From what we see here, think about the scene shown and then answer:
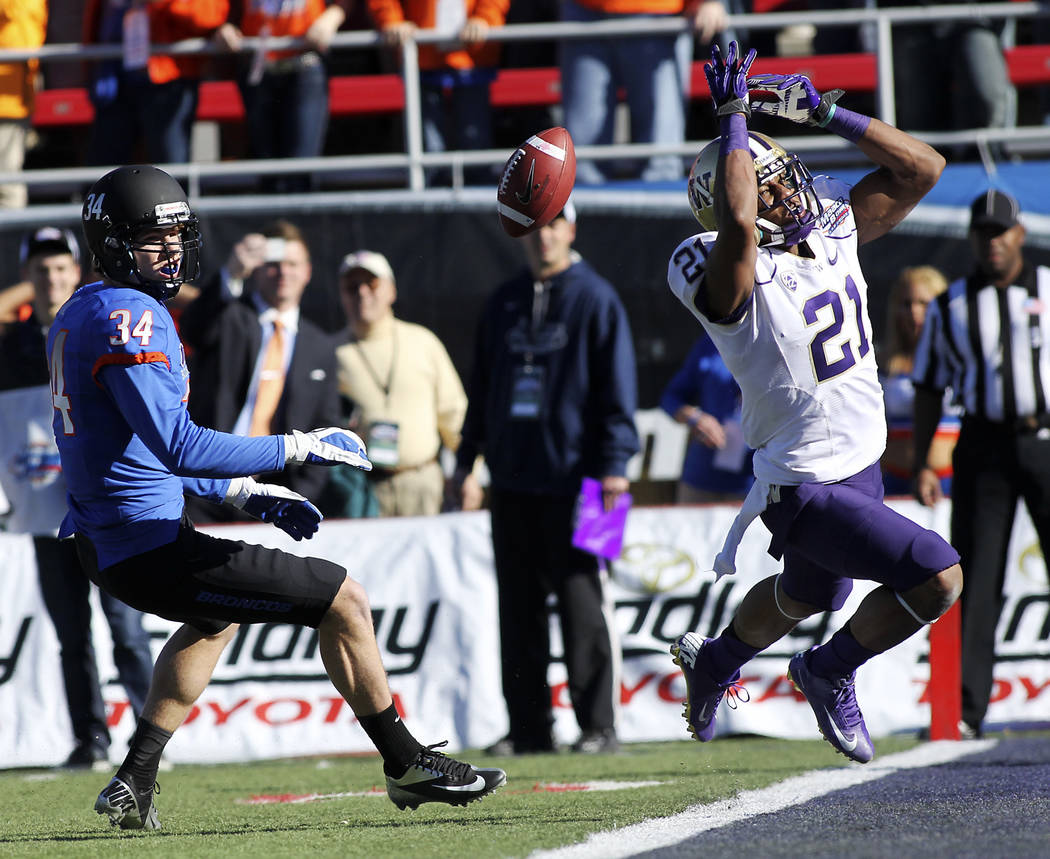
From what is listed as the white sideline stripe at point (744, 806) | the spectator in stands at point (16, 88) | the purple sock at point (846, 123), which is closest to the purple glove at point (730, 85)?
the purple sock at point (846, 123)

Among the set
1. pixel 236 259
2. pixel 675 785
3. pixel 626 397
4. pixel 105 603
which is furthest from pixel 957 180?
pixel 105 603

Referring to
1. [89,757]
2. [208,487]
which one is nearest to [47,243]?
[89,757]

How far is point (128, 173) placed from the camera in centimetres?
473

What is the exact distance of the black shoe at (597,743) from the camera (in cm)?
695

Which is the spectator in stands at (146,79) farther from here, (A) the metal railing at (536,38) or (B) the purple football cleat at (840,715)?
(B) the purple football cleat at (840,715)

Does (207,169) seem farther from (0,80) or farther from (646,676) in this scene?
(646,676)

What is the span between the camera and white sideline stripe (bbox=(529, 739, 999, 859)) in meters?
3.93

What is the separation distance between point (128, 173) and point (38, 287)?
2750 millimetres

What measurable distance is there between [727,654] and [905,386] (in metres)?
2.86

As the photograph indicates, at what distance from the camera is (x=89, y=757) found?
7.06 m

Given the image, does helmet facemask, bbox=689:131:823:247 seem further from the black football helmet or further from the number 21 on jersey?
the black football helmet

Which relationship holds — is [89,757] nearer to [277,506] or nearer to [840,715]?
[277,506]

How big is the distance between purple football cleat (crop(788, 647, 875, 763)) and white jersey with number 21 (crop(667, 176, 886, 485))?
0.65 m

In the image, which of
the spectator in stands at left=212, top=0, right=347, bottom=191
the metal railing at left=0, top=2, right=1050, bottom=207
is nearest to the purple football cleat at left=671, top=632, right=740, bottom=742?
the metal railing at left=0, top=2, right=1050, bottom=207
